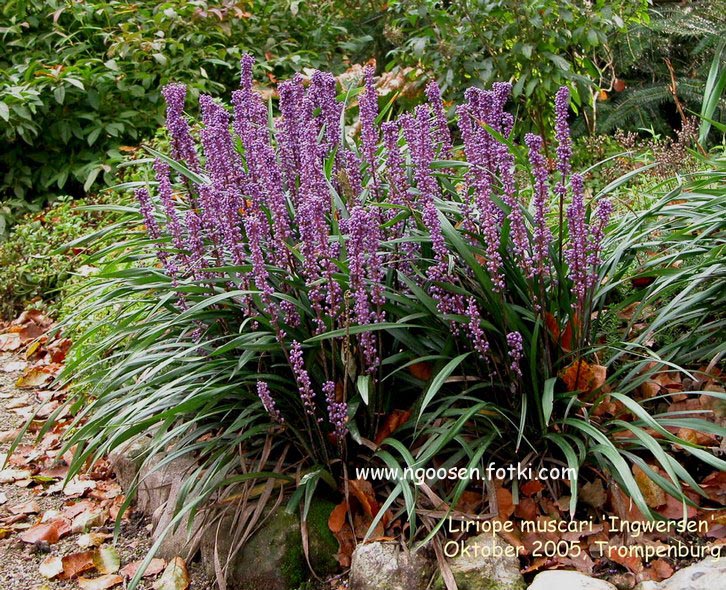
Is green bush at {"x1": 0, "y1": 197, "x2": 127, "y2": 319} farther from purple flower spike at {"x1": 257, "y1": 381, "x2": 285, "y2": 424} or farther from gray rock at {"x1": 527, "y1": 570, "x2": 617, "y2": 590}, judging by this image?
gray rock at {"x1": 527, "y1": 570, "x2": 617, "y2": 590}

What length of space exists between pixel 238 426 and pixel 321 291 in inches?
20.3

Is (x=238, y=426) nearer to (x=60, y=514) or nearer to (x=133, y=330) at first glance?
(x=133, y=330)

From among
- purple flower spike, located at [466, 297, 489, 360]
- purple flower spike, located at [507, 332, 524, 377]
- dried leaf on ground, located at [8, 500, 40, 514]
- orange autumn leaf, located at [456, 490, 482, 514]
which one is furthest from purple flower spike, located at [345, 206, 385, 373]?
dried leaf on ground, located at [8, 500, 40, 514]

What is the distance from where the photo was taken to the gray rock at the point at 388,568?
7.93 ft

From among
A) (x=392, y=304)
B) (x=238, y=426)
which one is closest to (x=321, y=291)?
(x=392, y=304)

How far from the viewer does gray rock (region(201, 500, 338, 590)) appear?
106 inches

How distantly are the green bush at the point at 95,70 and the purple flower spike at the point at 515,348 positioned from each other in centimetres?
427

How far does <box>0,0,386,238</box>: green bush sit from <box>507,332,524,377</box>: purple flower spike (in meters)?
4.27

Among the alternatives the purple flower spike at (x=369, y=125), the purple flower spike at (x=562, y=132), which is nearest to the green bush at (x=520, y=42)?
the purple flower spike at (x=369, y=125)

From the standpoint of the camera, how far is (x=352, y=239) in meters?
2.42

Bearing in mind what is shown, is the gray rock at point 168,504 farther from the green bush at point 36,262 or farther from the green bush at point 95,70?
the green bush at point 95,70

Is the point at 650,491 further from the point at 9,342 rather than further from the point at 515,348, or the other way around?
the point at 9,342

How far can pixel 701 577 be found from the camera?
2129mm

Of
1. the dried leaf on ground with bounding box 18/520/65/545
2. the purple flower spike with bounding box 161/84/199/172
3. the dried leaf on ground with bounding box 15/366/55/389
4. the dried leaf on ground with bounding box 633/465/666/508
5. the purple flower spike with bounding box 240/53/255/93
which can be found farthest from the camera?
the dried leaf on ground with bounding box 15/366/55/389
